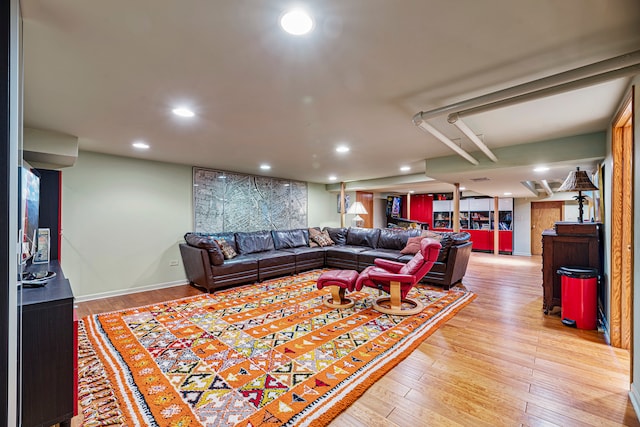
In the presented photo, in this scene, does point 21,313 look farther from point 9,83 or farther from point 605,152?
point 605,152

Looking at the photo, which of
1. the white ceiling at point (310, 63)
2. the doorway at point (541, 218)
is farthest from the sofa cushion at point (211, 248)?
the doorway at point (541, 218)

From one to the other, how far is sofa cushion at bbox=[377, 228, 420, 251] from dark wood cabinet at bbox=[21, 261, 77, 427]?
214 inches

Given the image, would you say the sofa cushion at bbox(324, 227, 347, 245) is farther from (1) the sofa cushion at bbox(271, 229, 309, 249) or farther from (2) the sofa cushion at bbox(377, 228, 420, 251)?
(2) the sofa cushion at bbox(377, 228, 420, 251)

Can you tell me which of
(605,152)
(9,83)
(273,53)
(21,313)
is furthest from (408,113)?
(21,313)

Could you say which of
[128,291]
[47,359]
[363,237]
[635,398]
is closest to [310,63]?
[47,359]

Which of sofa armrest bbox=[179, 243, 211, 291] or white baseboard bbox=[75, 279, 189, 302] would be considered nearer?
white baseboard bbox=[75, 279, 189, 302]

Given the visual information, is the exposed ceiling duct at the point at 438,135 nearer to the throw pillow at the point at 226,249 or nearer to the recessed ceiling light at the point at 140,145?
the recessed ceiling light at the point at 140,145

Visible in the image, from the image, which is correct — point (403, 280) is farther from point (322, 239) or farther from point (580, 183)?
point (322, 239)

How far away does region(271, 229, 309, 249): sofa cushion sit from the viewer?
6227 mm

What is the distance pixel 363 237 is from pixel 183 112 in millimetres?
4931

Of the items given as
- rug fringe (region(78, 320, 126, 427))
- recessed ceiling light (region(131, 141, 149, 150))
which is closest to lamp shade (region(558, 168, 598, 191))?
rug fringe (region(78, 320, 126, 427))

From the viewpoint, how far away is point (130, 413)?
5.54 ft

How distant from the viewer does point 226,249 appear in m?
4.94

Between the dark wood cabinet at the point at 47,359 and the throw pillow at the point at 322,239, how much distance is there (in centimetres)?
533
